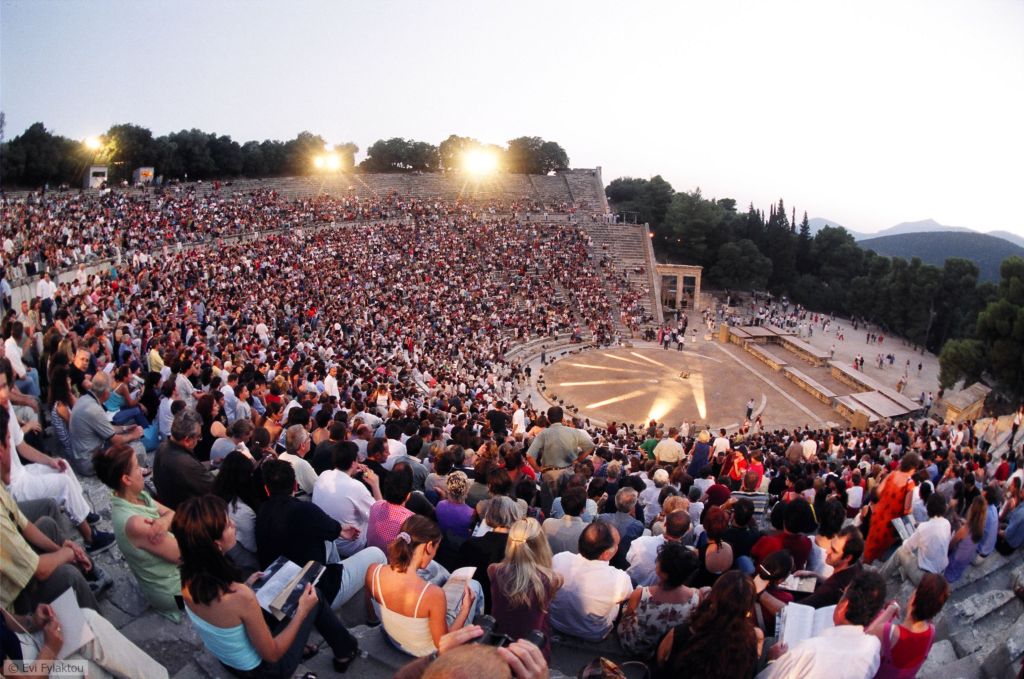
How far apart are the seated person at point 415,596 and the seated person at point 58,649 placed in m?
1.28

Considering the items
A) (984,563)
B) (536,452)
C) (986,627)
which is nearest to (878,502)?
(984,563)

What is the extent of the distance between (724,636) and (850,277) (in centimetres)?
6058

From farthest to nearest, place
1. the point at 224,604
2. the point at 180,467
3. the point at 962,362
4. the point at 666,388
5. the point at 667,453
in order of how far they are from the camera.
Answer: the point at 962,362
the point at 666,388
the point at 667,453
the point at 180,467
the point at 224,604

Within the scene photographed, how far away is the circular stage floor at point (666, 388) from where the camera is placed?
25781mm

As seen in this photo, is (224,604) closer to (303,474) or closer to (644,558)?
(303,474)

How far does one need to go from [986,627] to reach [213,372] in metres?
10.9

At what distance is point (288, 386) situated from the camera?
11898 millimetres

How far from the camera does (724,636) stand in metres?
3.43

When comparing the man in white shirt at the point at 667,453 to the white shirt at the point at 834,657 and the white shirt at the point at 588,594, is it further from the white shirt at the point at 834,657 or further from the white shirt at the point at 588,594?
the white shirt at the point at 834,657

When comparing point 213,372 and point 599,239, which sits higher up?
point 599,239

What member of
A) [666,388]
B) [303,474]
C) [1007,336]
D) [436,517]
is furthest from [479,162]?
[436,517]

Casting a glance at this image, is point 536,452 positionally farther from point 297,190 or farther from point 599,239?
point 297,190

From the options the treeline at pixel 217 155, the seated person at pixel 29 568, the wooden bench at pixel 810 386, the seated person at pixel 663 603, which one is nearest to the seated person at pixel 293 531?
the seated person at pixel 29 568

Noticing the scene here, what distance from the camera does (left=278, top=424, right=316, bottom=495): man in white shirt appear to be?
613cm
